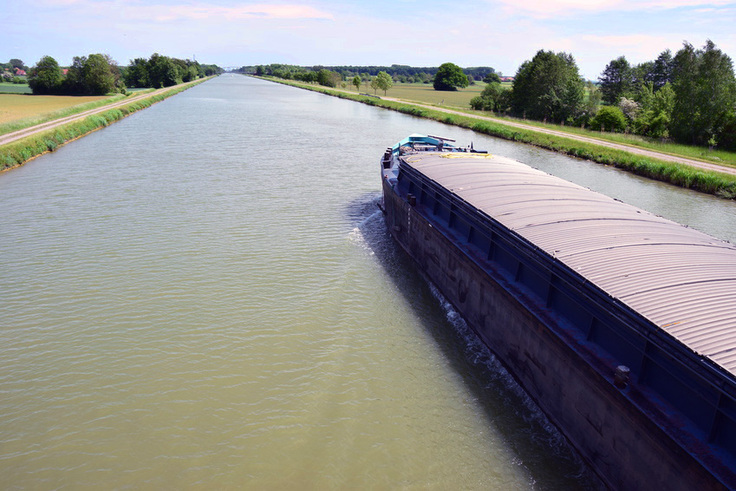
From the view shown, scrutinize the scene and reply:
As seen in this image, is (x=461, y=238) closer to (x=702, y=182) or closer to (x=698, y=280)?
(x=698, y=280)

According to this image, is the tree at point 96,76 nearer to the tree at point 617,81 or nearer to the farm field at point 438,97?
the farm field at point 438,97

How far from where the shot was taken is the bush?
161ft

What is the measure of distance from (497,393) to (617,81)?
87.1 m

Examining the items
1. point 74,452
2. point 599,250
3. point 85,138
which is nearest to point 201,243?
point 74,452

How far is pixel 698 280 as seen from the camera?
7227mm

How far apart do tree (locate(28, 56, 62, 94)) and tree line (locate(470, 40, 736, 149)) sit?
9347 centimetres

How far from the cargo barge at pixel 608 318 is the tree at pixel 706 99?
115 feet

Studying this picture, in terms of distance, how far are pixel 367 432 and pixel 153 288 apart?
26.8 feet

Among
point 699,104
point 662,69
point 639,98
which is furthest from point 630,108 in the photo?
point 662,69

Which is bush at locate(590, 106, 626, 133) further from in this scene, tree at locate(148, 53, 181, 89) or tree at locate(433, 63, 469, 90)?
tree at locate(148, 53, 181, 89)

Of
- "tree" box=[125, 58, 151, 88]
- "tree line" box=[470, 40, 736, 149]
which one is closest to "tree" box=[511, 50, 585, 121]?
"tree line" box=[470, 40, 736, 149]

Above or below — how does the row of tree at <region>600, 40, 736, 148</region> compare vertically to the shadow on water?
above

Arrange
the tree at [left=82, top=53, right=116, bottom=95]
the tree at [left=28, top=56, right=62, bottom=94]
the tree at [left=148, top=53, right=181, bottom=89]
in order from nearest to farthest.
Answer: the tree at [left=82, top=53, right=116, bottom=95]
the tree at [left=28, top=56, right=62, bottom=94]
the tree at [left=148, top=53, right=181, bottom=89]

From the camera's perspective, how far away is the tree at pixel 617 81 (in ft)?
252
